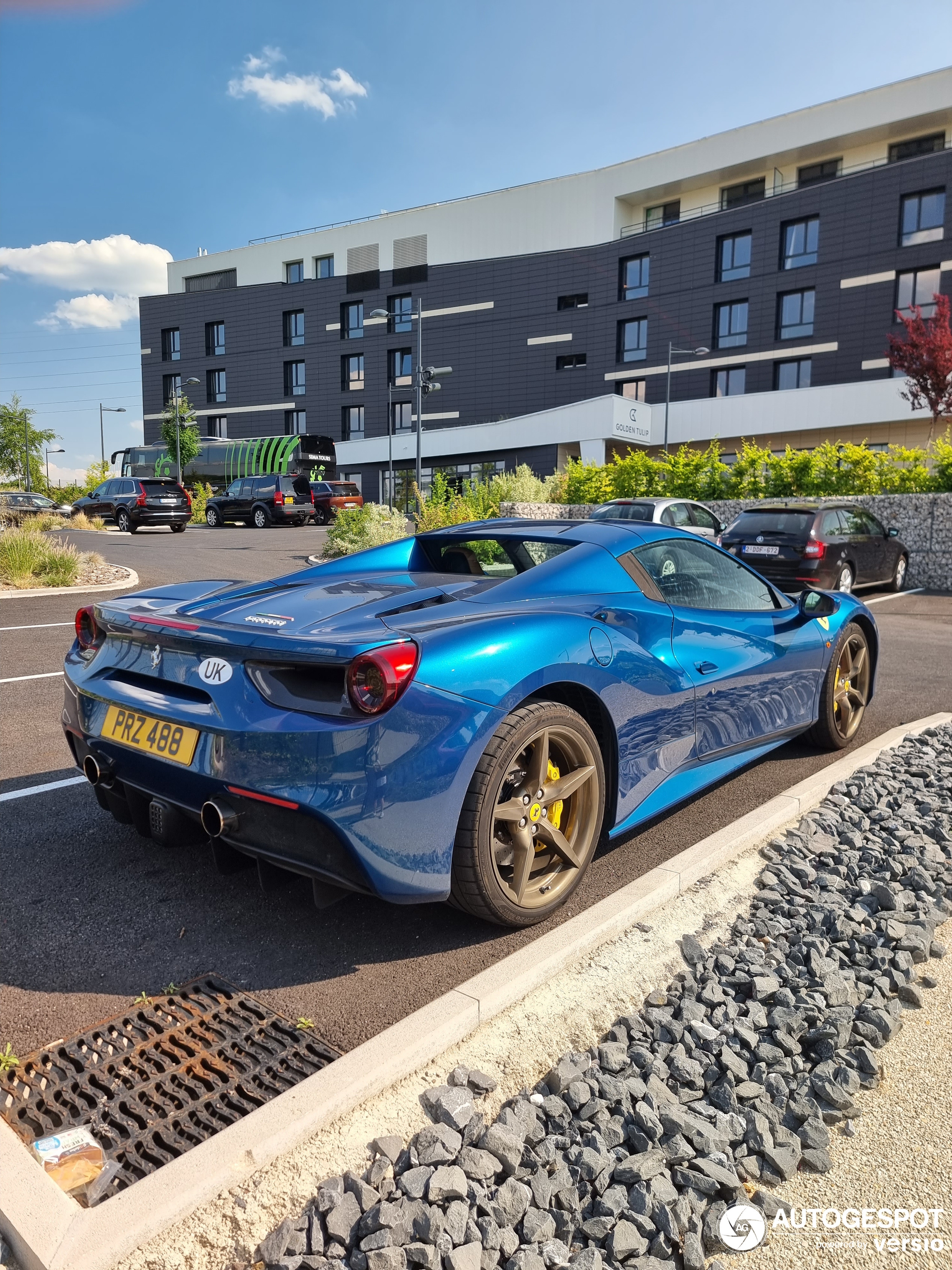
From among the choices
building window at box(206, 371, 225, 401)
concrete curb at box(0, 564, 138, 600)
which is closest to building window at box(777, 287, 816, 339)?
concrete curb at box(0, 564, 138, 600)

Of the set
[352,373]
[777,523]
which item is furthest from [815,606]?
[352,373]

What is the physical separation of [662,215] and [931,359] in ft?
68.8

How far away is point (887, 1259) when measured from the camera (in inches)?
69.8

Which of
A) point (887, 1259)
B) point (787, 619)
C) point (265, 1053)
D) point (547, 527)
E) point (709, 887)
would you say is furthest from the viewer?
point (787, 619)

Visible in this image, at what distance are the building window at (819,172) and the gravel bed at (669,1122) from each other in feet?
144

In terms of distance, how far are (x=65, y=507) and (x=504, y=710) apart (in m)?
40.6

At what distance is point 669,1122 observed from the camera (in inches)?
80.9

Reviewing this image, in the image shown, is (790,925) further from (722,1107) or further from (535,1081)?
(535,1081)

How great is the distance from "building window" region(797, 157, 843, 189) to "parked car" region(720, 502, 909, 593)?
3375cm

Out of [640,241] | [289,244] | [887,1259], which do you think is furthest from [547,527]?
[289,244]

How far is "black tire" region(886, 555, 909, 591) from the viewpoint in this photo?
48.3ft

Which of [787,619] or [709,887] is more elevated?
[787,619]

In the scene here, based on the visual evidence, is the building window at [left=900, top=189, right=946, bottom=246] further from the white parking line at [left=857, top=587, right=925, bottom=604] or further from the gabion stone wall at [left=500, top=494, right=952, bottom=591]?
the white parking line at [left=857, top=587, right=925, bottom=604]

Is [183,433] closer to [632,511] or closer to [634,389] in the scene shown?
[634,389]
